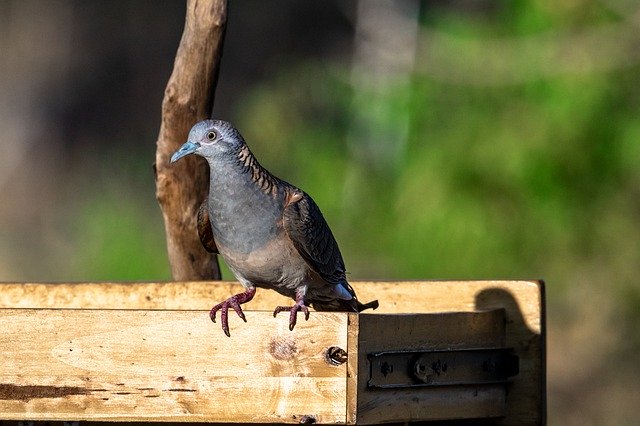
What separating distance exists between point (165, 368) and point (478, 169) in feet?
12.1

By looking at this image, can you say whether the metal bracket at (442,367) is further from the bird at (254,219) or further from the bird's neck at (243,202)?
the bird's neck at (243,202)

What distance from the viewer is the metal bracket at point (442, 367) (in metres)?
3.24

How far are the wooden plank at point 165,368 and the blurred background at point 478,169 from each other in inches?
138

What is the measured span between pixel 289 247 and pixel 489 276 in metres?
3.11

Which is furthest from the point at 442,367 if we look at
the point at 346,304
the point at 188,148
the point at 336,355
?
the point at 188,148

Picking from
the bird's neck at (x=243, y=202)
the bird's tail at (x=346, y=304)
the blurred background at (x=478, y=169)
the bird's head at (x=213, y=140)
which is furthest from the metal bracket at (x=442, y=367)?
the blurred background at (x=478, y=169)

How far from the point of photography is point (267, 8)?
11.4 m

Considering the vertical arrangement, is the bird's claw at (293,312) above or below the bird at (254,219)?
below

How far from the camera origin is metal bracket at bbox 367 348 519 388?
10.6 ft

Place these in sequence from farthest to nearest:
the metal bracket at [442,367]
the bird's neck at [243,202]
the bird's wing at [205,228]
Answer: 1. the bird's wing at [205,228]
2. the bird's neck at [243,202]
3. the metal bracket at [442,367]

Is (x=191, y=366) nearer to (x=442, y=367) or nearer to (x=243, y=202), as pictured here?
(x=243, y=202)

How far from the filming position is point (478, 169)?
21.3ft

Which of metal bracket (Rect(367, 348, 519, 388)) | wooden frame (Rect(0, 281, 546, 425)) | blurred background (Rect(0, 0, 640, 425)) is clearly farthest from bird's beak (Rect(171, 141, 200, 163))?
blurred background (Rect(0, 0, 640, 425))

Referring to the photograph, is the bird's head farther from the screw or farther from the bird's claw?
the screw
